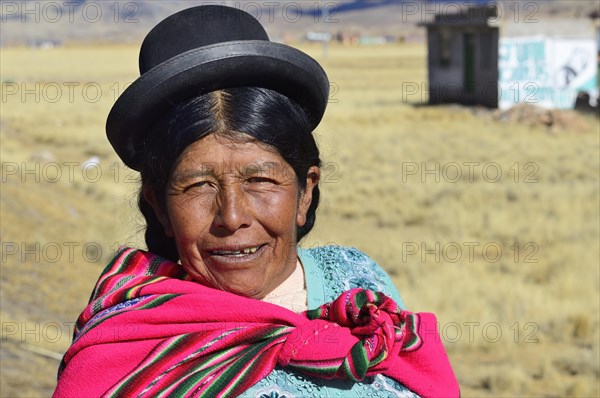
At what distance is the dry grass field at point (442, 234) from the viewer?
A: 607 cm

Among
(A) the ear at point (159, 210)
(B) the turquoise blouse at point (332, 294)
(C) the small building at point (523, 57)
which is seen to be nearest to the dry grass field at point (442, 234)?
(B) the turquoise blouse at point (332, 294)

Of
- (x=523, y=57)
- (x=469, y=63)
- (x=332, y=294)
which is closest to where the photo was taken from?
(x=332, y=294)

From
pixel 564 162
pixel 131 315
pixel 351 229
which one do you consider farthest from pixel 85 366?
pixel 564 162

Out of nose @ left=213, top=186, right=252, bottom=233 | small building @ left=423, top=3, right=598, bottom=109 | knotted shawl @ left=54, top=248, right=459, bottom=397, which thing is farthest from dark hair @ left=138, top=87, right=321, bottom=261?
small building @ left=423, top=3, right=598, bottom=109

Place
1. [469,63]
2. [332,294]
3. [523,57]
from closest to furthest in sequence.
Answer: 1. [332,294]
2. [523,57]
3. [469,63]

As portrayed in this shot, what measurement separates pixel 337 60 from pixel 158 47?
214ft

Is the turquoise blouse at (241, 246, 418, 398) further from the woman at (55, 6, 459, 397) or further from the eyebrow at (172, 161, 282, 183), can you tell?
the eyebrow at (172, 161, 282, 183)

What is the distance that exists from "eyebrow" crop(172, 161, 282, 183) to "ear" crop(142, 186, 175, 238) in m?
0.13

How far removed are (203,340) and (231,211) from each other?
27cm

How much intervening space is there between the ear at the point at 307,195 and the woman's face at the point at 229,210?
0.11 meters

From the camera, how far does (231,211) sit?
1783 mm

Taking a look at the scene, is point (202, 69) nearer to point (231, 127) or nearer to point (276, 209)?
point (231, 127)

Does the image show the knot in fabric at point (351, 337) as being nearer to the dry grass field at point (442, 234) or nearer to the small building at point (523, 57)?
the dry grass field at point (442, 234)

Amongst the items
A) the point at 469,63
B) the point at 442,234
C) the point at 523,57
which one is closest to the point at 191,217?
the point at 442,234
